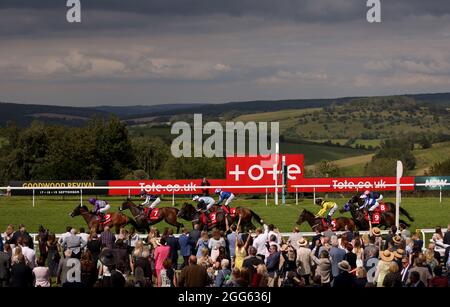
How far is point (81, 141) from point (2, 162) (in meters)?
8.30

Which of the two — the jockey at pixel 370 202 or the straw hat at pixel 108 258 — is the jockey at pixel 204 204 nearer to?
the jockey at pixel 370 202

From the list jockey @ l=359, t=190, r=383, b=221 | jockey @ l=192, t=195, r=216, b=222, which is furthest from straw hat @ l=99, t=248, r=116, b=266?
jockey @ l=359, t=190, r=383, b=221

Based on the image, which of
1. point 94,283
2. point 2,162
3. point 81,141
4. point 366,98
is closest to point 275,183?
point 94,283

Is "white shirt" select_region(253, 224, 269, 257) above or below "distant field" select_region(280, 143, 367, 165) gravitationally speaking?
below

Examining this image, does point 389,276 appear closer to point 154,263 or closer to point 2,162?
point 154,263

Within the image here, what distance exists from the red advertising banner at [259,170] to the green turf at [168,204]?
78 centimetres

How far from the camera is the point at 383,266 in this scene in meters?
10.7

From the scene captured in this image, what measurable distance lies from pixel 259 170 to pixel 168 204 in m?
3.63

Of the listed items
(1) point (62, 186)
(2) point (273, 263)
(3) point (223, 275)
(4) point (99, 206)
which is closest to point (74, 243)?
(2) point (273, 263)

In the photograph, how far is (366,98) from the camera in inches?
6019

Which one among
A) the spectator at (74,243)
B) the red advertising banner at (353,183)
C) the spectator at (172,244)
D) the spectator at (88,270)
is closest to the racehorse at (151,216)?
the spectator at (172,244)

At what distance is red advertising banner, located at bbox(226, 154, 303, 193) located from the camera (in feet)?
95.2

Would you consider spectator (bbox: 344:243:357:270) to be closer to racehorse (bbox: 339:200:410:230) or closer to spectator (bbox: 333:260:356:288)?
spectator (bbox: 333:260:356:288)

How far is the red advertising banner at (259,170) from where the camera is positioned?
29.0 meters
